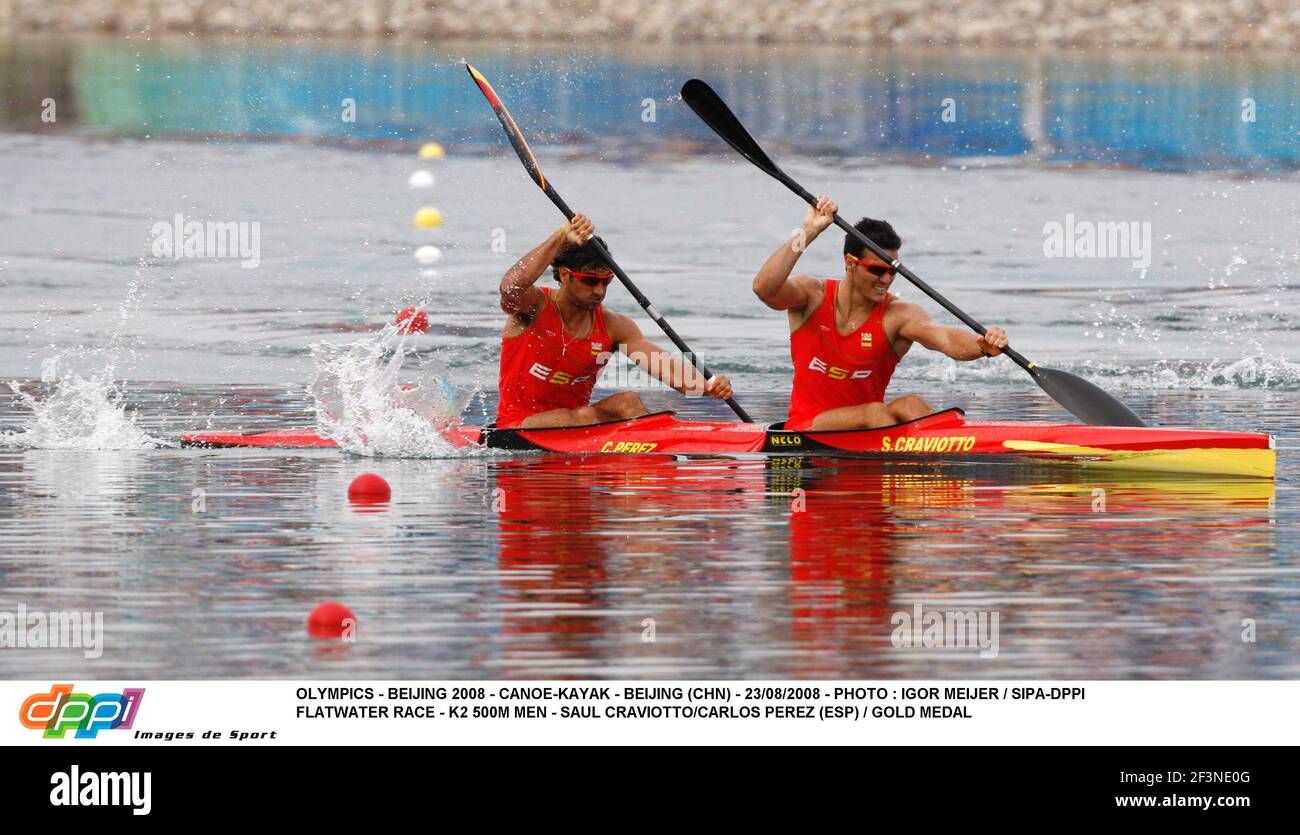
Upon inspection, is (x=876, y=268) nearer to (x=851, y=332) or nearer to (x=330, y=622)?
(x=851, y=332)

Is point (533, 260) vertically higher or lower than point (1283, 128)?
lower

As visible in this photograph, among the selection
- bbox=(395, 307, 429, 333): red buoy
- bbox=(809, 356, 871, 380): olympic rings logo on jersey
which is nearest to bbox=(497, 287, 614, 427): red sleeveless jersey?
bbox=(395, 307, 429, 333): red buoy

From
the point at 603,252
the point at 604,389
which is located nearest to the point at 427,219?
the point at 604,389

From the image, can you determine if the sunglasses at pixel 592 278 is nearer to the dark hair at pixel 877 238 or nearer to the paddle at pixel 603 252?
the paddle at pixel 603 252

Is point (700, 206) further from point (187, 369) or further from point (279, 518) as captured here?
point (279, 518)

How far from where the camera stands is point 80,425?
14023 mm

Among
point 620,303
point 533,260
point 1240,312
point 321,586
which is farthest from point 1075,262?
point 321,586

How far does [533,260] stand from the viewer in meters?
12.7

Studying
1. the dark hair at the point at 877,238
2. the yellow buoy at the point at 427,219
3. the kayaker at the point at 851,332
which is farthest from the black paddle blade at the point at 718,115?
the yellow buoy at the point at 427,219

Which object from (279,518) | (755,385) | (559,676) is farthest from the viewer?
(755,385)

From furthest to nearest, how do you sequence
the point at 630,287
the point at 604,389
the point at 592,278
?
1. the point at 604,389
2. the point at 630,287
3. the point at 592,278

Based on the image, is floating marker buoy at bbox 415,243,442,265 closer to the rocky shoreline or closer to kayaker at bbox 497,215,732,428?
kayaker at bbox 497,215,732,428

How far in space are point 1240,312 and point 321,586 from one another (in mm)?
13834

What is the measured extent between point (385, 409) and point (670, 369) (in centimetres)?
199
